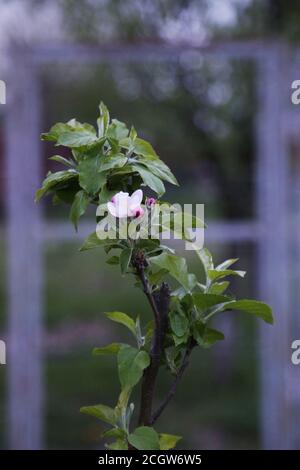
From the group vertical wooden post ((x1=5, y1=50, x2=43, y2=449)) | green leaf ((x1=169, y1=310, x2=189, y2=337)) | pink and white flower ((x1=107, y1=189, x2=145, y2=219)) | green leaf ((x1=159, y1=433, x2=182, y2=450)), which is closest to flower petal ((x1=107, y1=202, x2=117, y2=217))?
pink and white flower ((x1=107, y1=189, x2=145, y2=219))

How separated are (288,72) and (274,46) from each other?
10 cm

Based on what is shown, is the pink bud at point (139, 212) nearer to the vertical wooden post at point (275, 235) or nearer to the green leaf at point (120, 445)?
the green leaf at point (120, 445)

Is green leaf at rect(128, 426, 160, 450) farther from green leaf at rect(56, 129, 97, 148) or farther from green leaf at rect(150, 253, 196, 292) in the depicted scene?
green leaf at rect(56, 129, 97, 148)

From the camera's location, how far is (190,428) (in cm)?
292

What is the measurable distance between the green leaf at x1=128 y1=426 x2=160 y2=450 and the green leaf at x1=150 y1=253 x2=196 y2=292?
0.12 metres

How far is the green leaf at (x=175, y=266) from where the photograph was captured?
1.92 ft

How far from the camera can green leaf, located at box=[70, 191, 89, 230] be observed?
581mm

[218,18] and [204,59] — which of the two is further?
[204,59]

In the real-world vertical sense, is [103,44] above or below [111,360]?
above

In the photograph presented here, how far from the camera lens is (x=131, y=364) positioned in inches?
23.2

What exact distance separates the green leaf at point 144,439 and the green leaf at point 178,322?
82 millimetres

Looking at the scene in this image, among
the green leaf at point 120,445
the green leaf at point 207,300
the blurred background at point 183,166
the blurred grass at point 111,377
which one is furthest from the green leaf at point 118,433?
the blurred grass at point 111,377
